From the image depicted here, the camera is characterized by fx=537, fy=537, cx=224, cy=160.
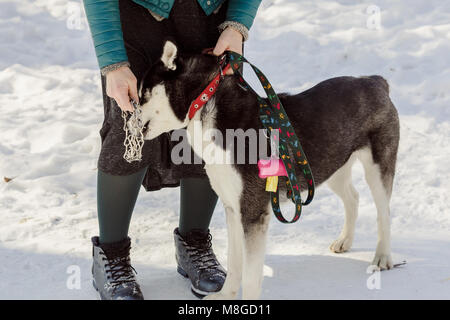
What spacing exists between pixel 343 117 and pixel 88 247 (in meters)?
1.80

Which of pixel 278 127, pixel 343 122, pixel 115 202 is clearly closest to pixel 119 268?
pixel 115 202

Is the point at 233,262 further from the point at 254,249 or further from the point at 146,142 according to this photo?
the point at 146,142

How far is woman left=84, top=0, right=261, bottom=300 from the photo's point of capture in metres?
2.38

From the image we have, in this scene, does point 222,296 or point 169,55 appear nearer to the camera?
point 169,55

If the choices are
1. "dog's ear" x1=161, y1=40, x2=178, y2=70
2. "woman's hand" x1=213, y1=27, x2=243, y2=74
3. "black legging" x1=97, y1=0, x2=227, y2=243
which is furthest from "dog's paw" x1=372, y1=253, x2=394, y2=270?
"dog's ear" x1=161, y1=40, x2=178, y2=70

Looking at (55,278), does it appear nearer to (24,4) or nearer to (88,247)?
(88,247)

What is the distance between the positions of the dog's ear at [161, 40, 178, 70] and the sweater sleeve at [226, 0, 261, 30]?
0.47m

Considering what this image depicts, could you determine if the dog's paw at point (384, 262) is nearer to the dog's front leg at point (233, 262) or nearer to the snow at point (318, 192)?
the snow at point (318, 192)

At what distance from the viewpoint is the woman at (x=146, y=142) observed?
238cm

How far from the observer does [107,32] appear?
2367 mm

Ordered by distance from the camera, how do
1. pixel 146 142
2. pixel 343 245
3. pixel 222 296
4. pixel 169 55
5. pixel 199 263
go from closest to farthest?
pixel 169 55 → pixel 146 142 → pixel 222 296 → pixel 199 263 → pixel 343 245

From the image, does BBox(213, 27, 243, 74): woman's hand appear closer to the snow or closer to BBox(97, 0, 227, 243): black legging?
Result: BBox(97, 0, 227, 243): black legging

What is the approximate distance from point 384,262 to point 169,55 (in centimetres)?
178

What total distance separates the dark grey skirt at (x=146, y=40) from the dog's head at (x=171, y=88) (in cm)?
22
